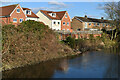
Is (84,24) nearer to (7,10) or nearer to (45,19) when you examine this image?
(45,19)

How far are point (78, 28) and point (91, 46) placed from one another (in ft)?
94.3

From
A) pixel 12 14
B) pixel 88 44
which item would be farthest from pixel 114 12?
pixel 12 14

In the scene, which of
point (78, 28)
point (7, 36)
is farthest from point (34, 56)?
point (78, 28)

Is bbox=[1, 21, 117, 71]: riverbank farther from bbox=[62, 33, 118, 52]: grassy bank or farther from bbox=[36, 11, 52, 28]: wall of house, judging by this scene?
bbox=[36, 11, 52, 28]: wall of house

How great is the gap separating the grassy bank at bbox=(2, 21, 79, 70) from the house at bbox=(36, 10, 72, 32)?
26404 millimetres

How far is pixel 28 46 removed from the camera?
18.0m

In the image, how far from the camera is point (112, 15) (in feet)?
128

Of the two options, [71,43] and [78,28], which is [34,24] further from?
[78,28]

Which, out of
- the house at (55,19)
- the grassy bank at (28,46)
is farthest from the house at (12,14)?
the grassy bank at (28,46)

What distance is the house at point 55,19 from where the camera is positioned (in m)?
49.2

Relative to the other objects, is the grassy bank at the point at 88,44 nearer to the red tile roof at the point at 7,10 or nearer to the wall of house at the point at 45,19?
the wall of house at the point at 45,19

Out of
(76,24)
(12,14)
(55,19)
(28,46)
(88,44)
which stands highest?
(12,14)

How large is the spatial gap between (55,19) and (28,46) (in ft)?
106

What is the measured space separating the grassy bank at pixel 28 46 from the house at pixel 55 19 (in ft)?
86.6
